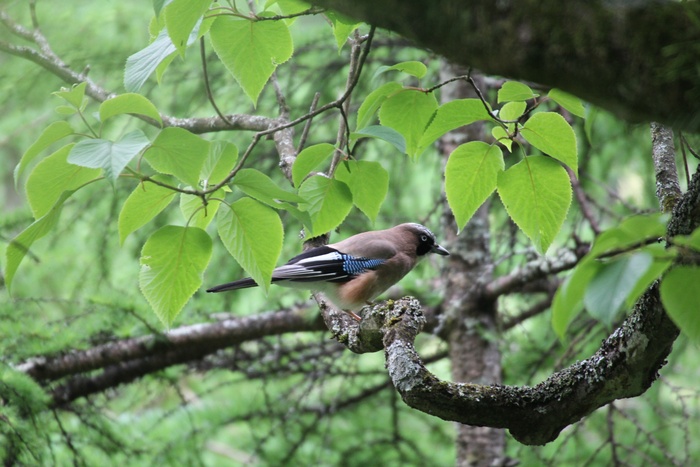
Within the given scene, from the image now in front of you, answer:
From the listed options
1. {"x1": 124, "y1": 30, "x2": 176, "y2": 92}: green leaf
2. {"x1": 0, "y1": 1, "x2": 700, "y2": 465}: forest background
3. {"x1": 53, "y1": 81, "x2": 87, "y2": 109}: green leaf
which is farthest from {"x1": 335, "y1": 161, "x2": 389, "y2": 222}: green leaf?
{"x1": 53, "y1": 81, "x2": 87, "y2": 109}: green leaf

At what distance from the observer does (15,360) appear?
148 inches

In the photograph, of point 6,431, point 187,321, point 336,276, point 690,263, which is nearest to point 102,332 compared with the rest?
point 187,321

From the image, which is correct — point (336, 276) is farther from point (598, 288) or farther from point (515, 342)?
point (598, 288)

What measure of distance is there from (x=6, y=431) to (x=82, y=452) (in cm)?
89

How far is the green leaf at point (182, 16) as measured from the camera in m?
1.69

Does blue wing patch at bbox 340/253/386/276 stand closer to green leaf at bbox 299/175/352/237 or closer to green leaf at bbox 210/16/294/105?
green leaf at bbox 299/175/352/237

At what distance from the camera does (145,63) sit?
6.27 ft

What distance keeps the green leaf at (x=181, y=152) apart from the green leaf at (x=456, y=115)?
2.18ft

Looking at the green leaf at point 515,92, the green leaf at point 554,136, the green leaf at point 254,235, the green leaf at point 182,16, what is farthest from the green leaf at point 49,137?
the green leaf at point 554,136

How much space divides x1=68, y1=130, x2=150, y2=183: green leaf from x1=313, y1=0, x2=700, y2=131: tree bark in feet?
2.13

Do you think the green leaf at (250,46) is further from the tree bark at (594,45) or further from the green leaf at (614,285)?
the green leaf at (614,285)

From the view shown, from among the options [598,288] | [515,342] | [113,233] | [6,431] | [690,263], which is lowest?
[515,342]

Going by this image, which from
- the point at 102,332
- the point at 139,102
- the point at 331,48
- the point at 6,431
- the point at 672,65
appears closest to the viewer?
the point at 672,65

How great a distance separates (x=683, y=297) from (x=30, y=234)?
A: 1.44m
